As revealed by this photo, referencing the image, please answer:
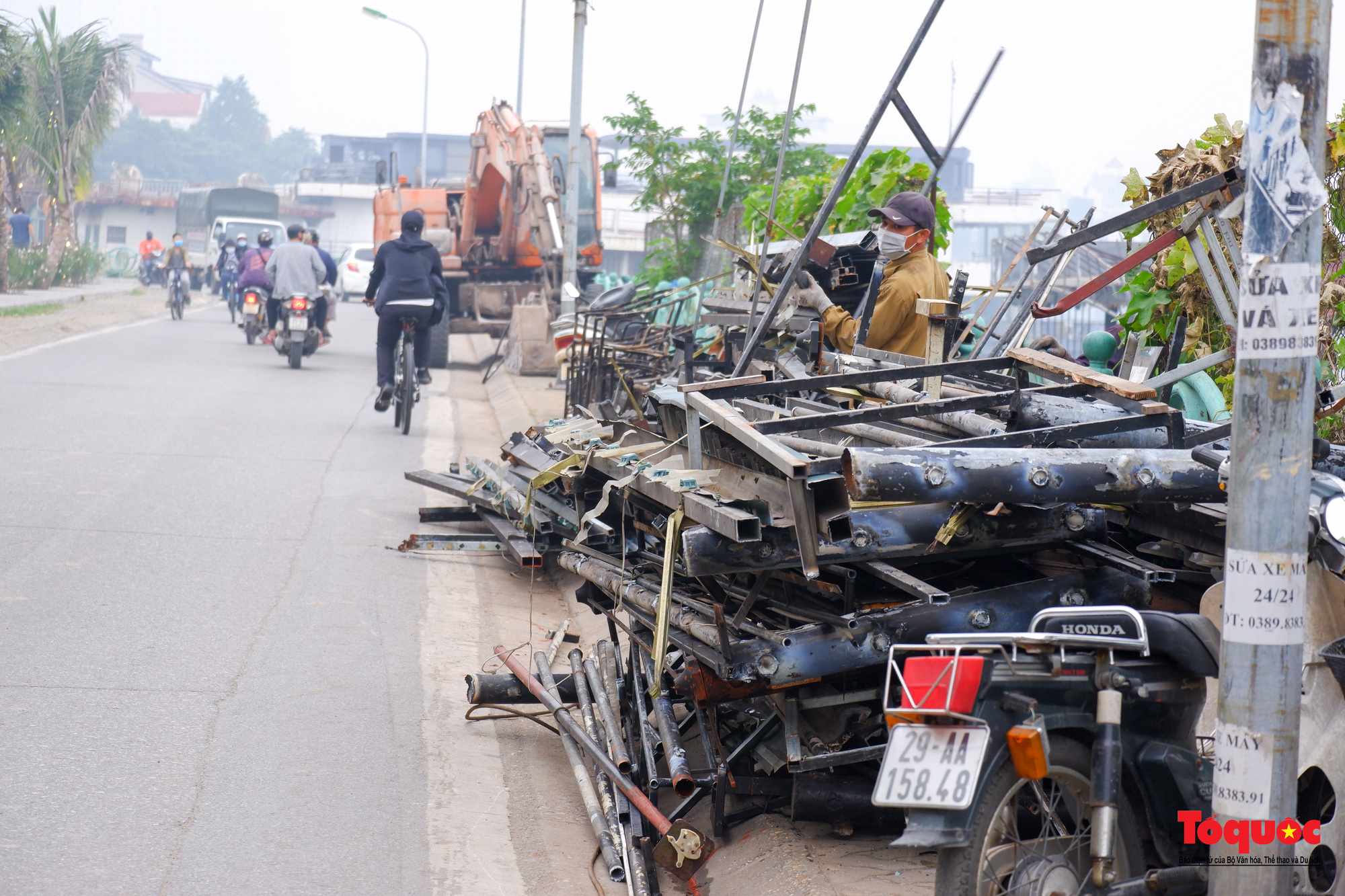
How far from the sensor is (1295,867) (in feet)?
9.44

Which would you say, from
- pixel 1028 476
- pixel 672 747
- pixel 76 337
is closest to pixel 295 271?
pixel 76 337

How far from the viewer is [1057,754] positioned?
295 centimetres

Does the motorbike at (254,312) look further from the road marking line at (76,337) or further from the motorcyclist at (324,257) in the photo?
the road marking line at (76,337)

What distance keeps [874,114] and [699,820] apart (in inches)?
110

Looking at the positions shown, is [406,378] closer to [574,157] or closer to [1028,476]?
[574,157]

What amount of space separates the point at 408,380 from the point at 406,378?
36 millimetres

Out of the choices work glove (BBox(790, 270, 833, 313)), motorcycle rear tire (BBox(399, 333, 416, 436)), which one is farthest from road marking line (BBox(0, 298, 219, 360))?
work glove (BBox(790, 270, 833, 313))

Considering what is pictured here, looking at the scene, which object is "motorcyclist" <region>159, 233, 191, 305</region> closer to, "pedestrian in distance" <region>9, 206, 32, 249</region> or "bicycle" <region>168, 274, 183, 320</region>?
"bicycle" <region>168, 274, 183, 320</region>

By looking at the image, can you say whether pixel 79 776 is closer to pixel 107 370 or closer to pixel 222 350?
pixel 107 370

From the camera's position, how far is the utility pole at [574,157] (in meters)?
15.1

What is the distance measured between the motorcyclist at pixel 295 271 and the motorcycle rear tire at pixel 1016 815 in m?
15.8

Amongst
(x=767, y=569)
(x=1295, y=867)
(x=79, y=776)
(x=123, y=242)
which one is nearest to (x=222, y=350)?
(x=79, y=776)

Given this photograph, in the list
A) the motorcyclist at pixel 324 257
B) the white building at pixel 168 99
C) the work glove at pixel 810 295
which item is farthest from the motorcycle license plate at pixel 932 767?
the white building at pixel 168 99

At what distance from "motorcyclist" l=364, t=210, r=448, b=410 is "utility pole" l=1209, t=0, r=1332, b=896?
987cm
